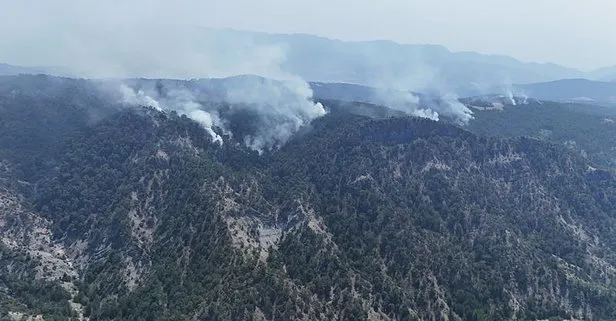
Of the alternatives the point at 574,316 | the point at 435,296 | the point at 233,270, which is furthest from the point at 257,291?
the point at 574,316

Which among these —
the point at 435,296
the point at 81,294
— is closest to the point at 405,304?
the point at 435,296

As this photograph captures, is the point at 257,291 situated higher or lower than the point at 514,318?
higher

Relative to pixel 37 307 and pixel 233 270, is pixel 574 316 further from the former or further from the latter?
pixel 37 307

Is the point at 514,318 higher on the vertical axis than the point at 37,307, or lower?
lower

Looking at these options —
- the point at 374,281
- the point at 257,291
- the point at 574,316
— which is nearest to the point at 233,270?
the point at 257,291

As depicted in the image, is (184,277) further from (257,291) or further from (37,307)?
(37,307)

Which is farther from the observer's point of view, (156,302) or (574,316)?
(574,316)

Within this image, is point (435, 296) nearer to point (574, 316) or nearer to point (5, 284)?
point (574, 316)
